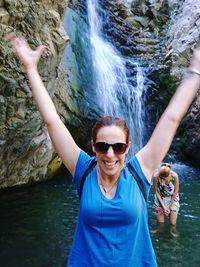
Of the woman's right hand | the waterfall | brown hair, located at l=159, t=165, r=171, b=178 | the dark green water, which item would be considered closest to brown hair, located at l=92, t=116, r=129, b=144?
the woman's right hand

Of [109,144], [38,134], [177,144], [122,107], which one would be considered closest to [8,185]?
[38,134]

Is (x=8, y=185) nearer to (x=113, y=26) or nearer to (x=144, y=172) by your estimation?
(x=144, y=172)

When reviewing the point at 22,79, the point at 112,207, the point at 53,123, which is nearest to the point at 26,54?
the point at 53,123

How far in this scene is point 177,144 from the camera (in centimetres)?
1819

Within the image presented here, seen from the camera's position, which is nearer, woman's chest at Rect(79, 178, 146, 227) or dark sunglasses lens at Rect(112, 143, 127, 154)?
woman's chest at Rect(79, 178, 146, 227)

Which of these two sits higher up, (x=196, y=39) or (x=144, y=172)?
(x=196, y=39)

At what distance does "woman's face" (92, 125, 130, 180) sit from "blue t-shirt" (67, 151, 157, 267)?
92mm

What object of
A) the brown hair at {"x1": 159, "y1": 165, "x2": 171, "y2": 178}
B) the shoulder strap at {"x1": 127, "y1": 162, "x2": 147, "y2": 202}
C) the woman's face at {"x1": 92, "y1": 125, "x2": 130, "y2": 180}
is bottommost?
the brown hair at {"x1": 159, "y1": 165, "x2": 171, "y2": 178}

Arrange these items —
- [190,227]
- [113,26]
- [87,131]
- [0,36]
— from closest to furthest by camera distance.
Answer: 1. [0,36]
2. [190,227]
3. [87,131]
4. [113,26]

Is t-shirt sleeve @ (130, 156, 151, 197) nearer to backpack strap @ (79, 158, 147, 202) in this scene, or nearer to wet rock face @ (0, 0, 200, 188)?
backpack strap @ (79, 158, 147, 202)

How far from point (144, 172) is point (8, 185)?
10.2 meters

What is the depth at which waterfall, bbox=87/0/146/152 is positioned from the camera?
1736cm

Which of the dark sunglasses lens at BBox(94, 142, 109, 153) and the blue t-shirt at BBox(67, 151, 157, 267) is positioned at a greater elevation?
the dark sunglasses lens at BBox(94, 142, 109, 153)

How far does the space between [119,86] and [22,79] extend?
30.7ft
